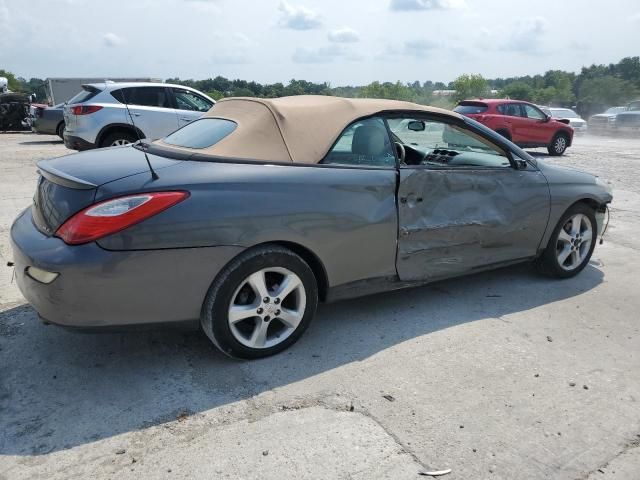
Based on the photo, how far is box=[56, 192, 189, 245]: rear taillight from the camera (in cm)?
262

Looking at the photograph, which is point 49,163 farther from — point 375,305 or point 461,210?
point 461,210

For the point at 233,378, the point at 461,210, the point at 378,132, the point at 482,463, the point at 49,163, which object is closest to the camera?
the point at 482,463

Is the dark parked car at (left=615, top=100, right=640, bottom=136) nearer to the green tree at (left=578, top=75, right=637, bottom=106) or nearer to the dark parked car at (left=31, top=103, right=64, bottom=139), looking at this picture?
the green tree at (left=578, top=75, right=637, bottom=106)

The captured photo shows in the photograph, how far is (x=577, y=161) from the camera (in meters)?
14.0

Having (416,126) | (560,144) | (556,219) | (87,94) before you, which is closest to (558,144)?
(560,144)

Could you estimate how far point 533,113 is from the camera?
15164 millimetres

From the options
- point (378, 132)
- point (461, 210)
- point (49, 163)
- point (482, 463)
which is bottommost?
point (482, 463)

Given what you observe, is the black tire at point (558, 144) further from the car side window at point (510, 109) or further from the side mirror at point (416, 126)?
the side mirror at point (416, 126)

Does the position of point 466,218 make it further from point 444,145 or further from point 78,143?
point 78,143

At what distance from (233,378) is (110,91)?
8677 millimetres

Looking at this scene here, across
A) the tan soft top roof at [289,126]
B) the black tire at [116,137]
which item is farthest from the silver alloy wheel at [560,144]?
the tan soft top roof at [289,126]

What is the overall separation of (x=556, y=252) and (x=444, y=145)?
136 centimetres

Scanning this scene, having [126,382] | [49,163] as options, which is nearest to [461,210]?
[126,382]

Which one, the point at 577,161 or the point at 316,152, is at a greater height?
the point at 316,152
